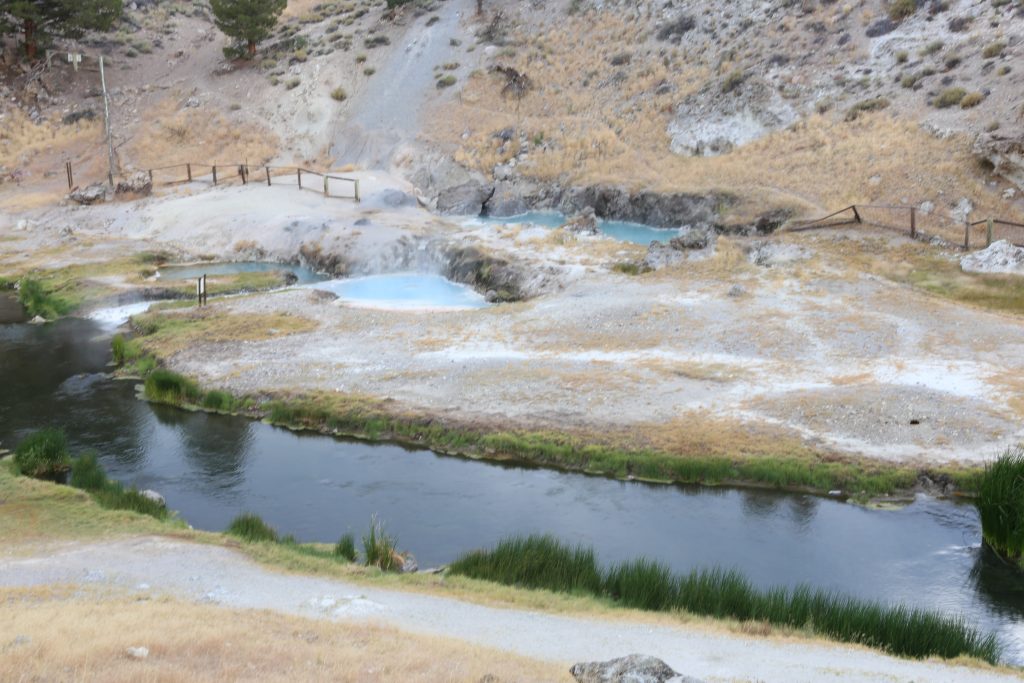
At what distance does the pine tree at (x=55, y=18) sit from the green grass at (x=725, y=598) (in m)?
61.2

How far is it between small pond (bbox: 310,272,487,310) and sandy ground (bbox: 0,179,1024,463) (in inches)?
87.3

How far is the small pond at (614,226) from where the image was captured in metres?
45.1

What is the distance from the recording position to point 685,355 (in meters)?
25.8

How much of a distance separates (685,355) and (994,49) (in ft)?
101

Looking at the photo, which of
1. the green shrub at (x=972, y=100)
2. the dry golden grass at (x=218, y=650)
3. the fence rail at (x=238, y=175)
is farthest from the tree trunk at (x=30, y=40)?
the dry golden grass at (x=218, y=650)

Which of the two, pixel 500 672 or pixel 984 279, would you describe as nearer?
pixel 500 672

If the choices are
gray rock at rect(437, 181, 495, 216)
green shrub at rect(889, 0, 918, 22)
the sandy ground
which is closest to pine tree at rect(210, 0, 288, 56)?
gray rock at rect(437, 181, 495, 216)

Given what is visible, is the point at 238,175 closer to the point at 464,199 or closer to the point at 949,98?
the point at 464,199

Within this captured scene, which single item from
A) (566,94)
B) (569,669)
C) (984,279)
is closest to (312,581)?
(569,669)

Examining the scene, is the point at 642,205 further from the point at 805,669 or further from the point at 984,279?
the point at 805,669

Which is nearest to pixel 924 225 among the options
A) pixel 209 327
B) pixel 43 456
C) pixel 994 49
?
pixel 994 49

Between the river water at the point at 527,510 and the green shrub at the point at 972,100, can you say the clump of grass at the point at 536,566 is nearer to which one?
the river water at the point at 527,510

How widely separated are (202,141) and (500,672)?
5612 centimetres

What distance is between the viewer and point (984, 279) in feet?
103
